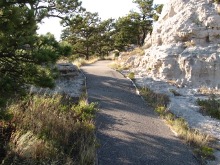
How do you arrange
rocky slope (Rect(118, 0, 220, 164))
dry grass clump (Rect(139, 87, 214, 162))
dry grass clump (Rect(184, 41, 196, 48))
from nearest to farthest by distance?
dry grass clump (Rect(139, 87, 214, 162)) → rocky slope (Rect(118, 0, 220, 164)) → dry grass clump (Rect(184, 41, 196, 48))

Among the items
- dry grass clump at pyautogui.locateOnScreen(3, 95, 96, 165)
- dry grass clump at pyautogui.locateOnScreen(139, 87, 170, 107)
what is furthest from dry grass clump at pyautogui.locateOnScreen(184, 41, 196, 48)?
dry grass clump at pyautogui.locateOnScreen(3, 95, 96, 165)

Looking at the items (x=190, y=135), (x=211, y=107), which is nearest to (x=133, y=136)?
(x=190, y=135)

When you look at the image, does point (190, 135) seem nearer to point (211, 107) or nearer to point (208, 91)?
point (211, 107)

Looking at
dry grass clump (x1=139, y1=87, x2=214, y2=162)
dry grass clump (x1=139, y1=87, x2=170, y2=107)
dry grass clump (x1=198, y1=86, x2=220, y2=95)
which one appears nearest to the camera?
dry grass clump (x1=139, y1=87, x2=214, y2=162)

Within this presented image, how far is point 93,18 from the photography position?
3891 centimetres

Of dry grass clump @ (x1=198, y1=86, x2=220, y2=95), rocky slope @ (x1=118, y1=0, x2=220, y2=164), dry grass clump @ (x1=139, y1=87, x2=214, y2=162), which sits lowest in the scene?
dry grass clump @ (x1=139, y1=87, x2=214, y2=162)

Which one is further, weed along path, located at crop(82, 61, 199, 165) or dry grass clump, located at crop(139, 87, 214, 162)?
dry grass clump, located at crop(139, 87, 214, 162)

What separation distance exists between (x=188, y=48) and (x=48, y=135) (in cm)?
1323

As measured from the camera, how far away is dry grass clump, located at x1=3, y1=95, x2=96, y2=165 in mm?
5809

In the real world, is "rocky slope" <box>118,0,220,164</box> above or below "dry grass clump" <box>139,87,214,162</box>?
above

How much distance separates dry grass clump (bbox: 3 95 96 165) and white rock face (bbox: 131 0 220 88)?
9704 millimetres

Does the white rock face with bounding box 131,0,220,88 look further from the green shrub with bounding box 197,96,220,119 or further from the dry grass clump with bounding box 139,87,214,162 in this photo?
the dry grass clump with bounding box 139,87,214,162

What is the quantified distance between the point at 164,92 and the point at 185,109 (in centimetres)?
252

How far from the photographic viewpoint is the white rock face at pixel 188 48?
16.6 m
